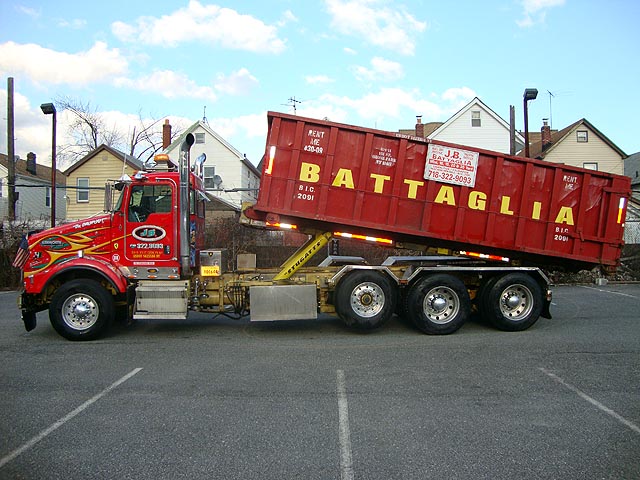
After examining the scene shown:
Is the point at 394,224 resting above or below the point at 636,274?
above

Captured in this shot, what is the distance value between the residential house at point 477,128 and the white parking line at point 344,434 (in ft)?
94.0

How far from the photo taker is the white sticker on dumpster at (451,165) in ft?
29.0

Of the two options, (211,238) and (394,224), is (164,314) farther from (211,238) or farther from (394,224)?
(211,238)

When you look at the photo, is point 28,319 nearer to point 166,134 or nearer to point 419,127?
point 166,134

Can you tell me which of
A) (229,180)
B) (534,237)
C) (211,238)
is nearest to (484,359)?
(534,237)

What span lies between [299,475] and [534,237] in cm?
698

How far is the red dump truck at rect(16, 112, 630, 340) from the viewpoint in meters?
8.59

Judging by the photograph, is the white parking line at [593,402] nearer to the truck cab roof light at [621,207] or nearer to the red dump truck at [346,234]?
the red dump truck at [346,234]

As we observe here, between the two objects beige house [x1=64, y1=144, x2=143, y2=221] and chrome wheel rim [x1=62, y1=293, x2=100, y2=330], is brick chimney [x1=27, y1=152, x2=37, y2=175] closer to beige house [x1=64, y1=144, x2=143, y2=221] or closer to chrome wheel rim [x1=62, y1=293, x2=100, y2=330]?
beige house [x1=64, y1=144, x2=143, y2=221]

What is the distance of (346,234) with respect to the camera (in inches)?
358

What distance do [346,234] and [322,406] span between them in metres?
4.34

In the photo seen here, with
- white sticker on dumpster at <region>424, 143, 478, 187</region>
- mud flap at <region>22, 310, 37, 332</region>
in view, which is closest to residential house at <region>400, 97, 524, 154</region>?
white sticker on dumpster at <region>424, 143, 478, 187</region>

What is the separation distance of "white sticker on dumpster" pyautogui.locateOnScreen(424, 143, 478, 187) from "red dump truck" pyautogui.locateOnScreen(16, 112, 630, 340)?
0.06 ft

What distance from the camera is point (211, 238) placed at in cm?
1778
